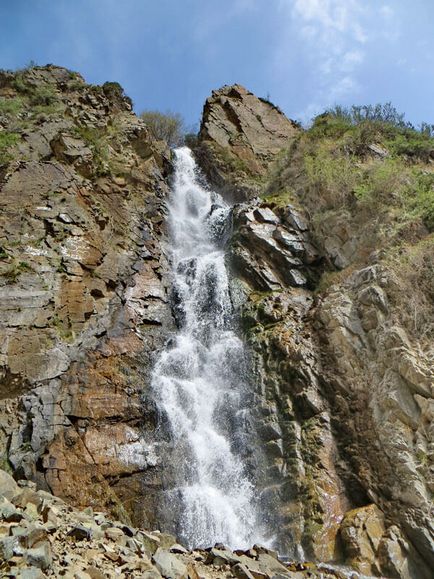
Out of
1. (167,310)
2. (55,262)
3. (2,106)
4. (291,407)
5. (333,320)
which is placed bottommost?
(291,407)

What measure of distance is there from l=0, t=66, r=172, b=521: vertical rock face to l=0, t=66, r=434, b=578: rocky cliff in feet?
0.19

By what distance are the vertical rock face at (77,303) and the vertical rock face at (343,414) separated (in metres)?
3.58

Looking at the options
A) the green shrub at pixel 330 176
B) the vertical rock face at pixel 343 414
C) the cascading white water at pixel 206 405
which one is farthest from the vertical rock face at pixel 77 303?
the green shrub at pixel 330 176

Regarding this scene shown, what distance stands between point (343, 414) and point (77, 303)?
28.8ft

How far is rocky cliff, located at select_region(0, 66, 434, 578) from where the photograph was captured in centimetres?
1102

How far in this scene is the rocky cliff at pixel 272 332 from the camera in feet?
36.1

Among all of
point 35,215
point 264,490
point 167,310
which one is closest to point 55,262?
point 35,215

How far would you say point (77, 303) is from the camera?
14828mm

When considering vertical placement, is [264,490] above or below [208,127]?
below

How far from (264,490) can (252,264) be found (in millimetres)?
8732

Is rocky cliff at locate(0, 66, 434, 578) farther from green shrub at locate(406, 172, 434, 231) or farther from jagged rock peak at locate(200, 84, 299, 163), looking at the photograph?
jagged rock peak at locate(200, 84, 299, 163)

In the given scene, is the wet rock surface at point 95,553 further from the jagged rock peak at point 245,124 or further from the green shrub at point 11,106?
the jagged rock peak at point 245,124

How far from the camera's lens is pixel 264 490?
39.0 ft

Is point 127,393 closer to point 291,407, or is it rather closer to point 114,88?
point 291,407
